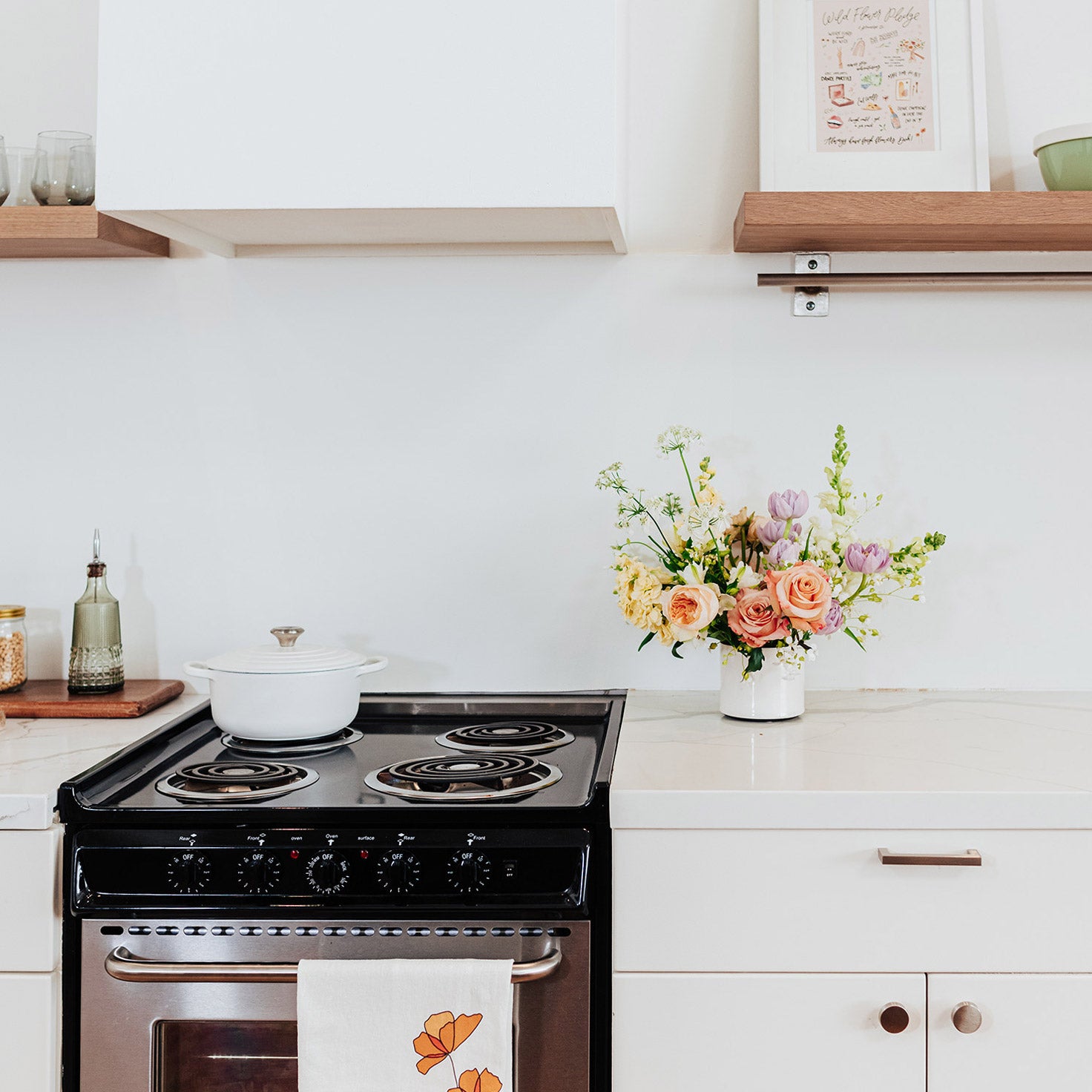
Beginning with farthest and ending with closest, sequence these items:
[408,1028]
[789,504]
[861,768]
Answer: [789,504]
[861,768]
[408,1028]

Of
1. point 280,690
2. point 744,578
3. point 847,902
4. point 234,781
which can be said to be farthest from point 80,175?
point 847,902

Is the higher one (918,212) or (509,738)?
(918,212)

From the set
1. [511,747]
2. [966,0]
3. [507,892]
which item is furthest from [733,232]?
[507,892]

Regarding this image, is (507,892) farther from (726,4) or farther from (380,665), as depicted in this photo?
(726,4)

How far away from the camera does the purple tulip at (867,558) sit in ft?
5.22

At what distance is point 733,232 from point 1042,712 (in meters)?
0.92

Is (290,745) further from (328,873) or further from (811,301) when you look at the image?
(811,301)

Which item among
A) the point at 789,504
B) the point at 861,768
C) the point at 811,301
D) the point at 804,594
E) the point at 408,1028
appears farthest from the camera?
the point at 811,301

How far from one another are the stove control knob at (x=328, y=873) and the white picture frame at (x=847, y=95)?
1.22m

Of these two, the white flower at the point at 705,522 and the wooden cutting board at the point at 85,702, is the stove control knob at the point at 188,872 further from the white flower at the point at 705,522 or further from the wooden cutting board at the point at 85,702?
the white flower at the point at 705,522

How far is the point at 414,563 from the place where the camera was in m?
1.92

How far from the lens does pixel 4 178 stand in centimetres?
173

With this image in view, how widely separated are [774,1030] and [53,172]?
1598 mm

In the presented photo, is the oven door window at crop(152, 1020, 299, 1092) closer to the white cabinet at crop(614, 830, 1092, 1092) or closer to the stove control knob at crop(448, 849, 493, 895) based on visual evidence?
the stove control knob at crop(448, 849, 493, 895)
